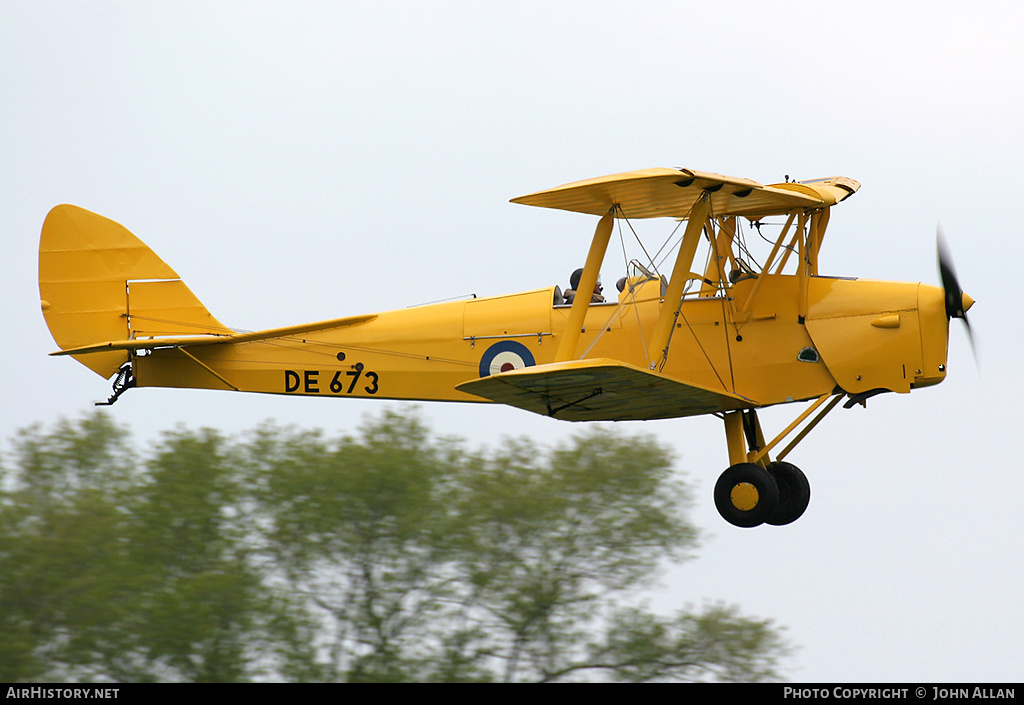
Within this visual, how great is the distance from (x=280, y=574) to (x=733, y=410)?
597 cm

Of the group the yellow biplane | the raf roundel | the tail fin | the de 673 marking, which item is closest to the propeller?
the yellow biplane

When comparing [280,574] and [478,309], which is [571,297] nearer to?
[478,309]

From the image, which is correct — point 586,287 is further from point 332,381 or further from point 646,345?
point 332,381

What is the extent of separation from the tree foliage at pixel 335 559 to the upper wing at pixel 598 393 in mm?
3678

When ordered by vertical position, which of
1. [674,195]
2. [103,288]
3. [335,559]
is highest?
[674,195]

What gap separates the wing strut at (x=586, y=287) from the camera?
36.0 ft

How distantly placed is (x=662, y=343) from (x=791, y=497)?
2.17 m

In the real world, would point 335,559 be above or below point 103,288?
below

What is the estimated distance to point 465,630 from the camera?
45.6 ft

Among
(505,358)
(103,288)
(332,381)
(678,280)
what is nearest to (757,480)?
(678,280)

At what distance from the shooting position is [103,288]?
13.4 m

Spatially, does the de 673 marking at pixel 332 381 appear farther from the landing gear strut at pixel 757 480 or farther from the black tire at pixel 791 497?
the black tire at pixel 791 497

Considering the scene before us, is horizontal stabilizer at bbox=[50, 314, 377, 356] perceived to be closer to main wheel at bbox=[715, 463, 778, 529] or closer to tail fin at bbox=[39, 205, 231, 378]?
tail fin at bbox=[39, 205, 231, 378]

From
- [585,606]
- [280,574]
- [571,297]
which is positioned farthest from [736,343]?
[280,574]
